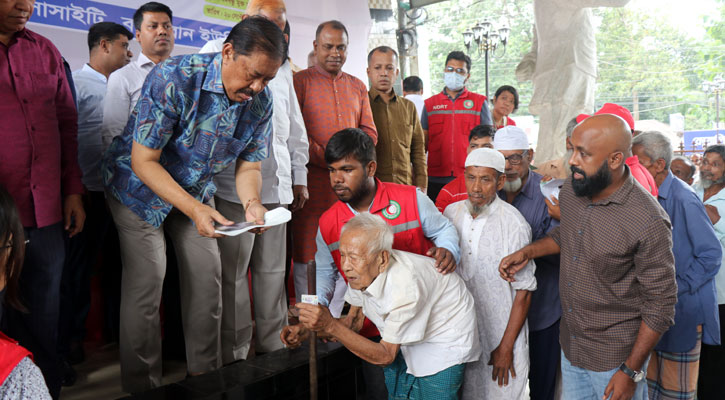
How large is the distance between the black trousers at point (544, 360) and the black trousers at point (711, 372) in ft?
3.27

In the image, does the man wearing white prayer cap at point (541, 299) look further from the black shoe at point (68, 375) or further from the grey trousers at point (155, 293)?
the black shoe at point (68, 375)

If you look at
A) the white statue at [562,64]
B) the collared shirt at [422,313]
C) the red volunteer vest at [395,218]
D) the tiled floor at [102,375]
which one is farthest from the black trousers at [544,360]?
the white statue at [562,64]

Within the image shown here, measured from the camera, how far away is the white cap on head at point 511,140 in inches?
114

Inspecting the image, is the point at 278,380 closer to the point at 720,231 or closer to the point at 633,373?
the point at 633,373

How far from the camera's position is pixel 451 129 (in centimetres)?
439

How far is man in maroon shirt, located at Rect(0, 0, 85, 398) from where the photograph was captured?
2.00 meters

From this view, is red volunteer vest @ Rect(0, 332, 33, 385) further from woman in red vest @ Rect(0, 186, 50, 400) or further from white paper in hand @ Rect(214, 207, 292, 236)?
white paper in hand @ Rect(214, 207, 292, 236)

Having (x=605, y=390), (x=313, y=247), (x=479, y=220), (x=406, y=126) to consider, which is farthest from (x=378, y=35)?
(x=605, y=390)

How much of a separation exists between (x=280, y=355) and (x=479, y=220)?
111 centimetres

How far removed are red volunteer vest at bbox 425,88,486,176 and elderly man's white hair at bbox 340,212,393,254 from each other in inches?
96.9

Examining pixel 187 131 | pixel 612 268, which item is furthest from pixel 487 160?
pixel 187 131

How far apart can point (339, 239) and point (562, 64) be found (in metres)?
6.06

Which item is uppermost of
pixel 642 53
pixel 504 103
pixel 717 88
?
pixel 642 53

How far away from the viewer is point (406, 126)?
3941 millimetres
